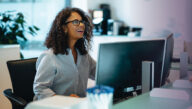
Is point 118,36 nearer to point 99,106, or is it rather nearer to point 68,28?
point 68,28

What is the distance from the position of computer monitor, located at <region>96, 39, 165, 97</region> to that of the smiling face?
45 centimetres

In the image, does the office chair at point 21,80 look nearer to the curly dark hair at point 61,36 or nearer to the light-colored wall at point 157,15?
the curly dark hair at point 61,36

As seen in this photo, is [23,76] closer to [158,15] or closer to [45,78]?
[45,78]

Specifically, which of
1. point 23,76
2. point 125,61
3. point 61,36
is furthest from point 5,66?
point 125,61

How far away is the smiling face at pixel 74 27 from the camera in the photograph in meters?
2.09

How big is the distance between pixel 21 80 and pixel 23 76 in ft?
0.11

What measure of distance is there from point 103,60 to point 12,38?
2457 millimetres

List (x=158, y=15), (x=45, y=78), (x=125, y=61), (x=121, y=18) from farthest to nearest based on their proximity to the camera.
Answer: (x=121, y=18), (x=158, y=15), (x=45, y=78), (x=125, y=61)

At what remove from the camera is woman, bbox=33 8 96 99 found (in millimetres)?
A: 1979

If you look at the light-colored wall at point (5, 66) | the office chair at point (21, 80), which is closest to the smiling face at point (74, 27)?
the office chair at point (21, 80)

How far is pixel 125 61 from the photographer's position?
1.78 m

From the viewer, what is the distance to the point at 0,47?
A: 3.42 metres

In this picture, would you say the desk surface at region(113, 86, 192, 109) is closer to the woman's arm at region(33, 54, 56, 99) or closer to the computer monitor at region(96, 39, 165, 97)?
the computer monitor at region(96, 39, 165, 97)

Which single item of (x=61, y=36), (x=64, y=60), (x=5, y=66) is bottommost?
(x=5, y=66)
